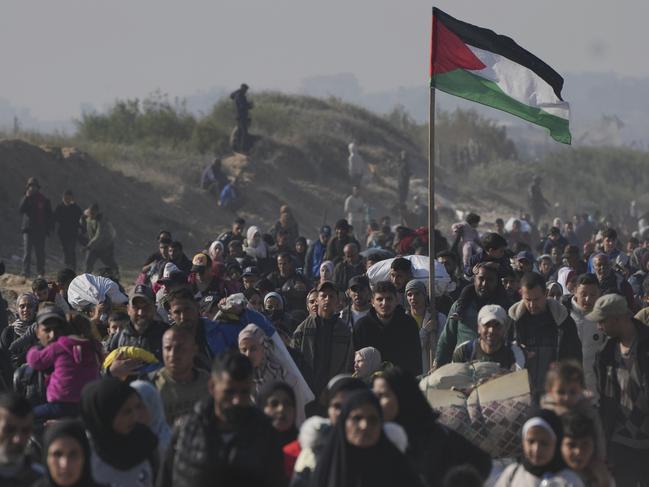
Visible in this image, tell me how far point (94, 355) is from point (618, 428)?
3.15m

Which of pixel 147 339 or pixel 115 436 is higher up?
pixel 147 339

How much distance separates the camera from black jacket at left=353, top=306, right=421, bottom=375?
1062cm

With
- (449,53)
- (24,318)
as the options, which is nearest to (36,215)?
(449,53)

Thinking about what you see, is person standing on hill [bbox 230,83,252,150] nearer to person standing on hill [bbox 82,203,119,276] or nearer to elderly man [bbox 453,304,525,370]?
person standing on hill [bbox 82,203,119,276]

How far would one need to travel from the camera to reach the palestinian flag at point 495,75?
12617 mm

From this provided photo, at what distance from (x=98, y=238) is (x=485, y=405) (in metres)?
15.5

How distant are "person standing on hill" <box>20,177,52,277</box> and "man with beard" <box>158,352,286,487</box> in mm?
17301

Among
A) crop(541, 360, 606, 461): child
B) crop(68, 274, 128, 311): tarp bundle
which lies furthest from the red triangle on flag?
crop(541, 360, 606, 461): child

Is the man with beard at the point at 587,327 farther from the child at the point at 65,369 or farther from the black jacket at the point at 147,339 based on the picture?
the child at the point at 65,369

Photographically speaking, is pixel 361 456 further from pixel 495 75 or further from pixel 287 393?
pixel 495 75

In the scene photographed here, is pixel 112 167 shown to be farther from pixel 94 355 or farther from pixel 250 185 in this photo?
pixel 94 355

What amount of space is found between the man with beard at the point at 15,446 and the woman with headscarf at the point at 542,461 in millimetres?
2097

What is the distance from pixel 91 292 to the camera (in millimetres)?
11867

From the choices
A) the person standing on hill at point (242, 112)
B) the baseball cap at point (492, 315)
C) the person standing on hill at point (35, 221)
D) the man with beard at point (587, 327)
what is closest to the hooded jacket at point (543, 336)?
the man with beard at point (587, 327)
